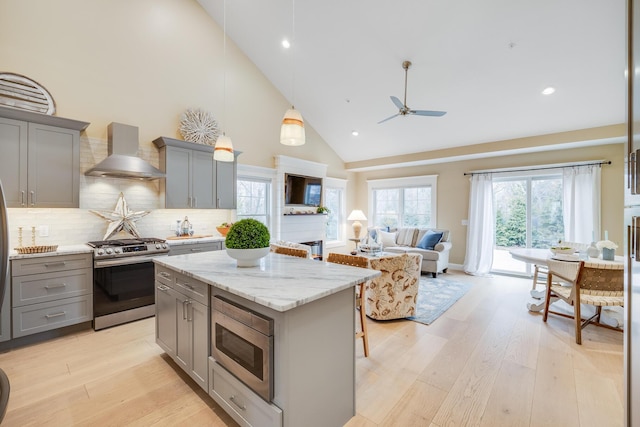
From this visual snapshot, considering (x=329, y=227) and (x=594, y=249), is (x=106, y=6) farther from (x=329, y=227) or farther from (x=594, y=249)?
(x=594, y=249)

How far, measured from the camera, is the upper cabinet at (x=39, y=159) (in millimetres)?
2816

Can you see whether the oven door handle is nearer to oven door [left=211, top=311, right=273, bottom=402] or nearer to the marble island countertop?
the marble island countertop

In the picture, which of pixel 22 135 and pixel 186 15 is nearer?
pixel 22 135

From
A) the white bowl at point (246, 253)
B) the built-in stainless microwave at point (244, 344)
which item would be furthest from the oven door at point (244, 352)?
the white bowl at point (246, 253)

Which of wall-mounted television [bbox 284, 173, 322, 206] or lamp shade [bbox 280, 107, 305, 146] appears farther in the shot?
wall-mounted television [bbox 284, 173, 322, 206]

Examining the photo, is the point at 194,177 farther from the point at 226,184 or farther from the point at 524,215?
the point at 524,215

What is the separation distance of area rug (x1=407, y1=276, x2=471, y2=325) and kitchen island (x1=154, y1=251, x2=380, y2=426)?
204 centimetres

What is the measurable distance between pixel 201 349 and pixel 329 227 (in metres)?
5.68

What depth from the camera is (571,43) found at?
3424 millimetres

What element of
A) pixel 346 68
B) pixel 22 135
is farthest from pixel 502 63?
pixel 22 135

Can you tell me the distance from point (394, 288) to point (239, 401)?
2.18 meters

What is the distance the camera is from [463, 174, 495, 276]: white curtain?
5.85 meters

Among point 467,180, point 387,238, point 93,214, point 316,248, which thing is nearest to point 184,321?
point 93,214

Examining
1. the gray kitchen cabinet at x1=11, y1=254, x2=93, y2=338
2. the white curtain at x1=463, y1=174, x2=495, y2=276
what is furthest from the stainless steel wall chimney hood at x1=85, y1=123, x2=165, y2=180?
the white curtain at x1=463, y1=174, x2=495, y2=276
